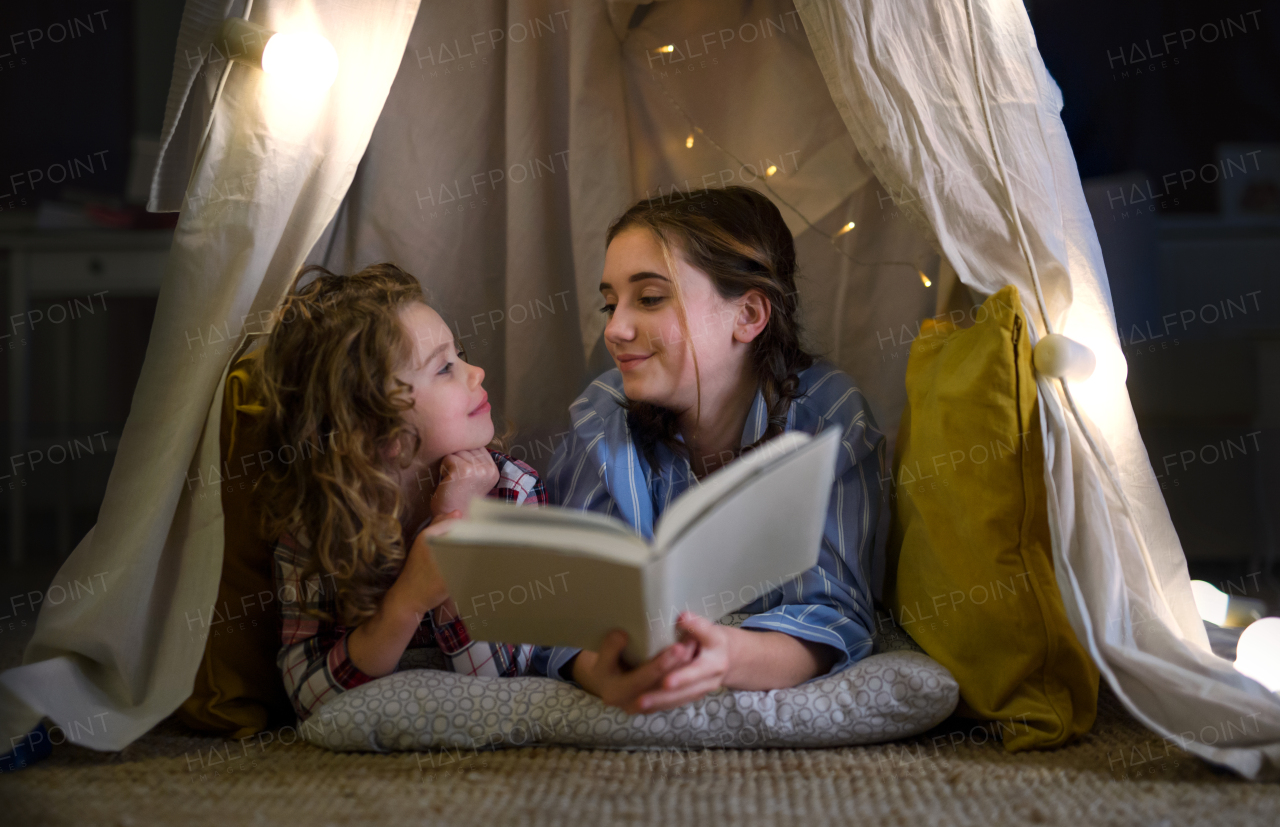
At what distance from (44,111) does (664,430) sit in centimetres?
271

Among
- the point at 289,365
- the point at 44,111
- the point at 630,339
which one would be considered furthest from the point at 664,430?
the point at 44,111

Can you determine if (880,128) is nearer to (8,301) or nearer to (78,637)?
(78,637)

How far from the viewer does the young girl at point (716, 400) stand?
114 cm

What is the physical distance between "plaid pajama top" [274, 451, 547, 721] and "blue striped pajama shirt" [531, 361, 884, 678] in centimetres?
8

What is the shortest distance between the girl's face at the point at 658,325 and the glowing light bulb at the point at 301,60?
0.45 m

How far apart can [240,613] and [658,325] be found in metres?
0.67

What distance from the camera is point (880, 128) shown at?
113 cm

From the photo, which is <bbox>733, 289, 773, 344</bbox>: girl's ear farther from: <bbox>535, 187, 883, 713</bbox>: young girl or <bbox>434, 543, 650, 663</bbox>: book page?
<bbox>434, 543, 650, 663</bbox>: book page

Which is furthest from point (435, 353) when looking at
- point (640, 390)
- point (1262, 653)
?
point (1262, 653)

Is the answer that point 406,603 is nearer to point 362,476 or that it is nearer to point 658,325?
point 362,476

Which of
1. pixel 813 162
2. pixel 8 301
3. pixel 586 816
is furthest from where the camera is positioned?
pixel 8 301

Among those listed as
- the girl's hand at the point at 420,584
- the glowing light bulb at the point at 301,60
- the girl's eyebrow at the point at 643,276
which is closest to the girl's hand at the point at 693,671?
the girl's hand at the point at 420,584

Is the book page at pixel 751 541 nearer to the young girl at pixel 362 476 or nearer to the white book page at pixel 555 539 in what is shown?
the white book page at pixel 555 539

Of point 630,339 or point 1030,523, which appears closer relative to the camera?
point 1030,523
